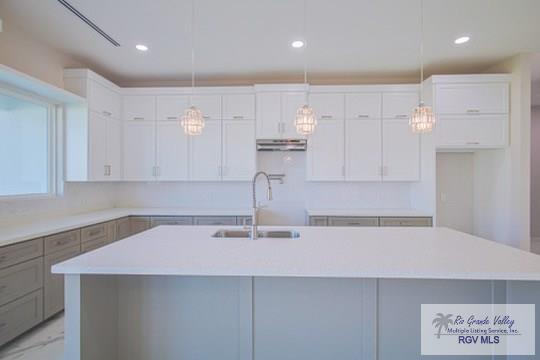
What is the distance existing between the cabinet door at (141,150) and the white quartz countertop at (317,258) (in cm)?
216

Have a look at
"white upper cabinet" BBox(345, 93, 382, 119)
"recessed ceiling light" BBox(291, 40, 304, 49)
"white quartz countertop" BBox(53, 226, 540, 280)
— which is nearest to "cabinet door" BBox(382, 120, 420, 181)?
"white upper cabinet" BBox(345, 93, 382, 119)

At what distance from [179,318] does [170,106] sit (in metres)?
3.12

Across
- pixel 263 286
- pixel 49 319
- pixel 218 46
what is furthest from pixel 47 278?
pixel 218 46

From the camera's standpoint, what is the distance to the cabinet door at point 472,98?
3.47 m

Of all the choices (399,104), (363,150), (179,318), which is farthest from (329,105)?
(179,318)

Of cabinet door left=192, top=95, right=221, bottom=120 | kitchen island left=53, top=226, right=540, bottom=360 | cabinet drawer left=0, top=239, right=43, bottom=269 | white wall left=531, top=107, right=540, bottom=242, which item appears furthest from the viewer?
white wall left=531, top=107, right=540, bottom=242

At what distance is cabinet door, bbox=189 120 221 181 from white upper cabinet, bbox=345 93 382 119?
1884 millimetres

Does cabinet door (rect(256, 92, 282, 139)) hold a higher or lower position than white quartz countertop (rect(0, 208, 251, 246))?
higher

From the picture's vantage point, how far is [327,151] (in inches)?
152

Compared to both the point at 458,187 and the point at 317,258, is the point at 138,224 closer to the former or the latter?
the point at 317,258

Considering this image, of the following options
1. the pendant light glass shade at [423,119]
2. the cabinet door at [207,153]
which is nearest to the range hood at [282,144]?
the cabinet door at [207,153]

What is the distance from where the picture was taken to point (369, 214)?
358 centimetres

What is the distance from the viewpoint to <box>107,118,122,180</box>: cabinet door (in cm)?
371

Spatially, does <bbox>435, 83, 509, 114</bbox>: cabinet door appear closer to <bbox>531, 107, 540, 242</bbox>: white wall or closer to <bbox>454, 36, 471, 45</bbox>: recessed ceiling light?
<bbox>454, 36, 471, 45</bbox>: recessed ceiling light
